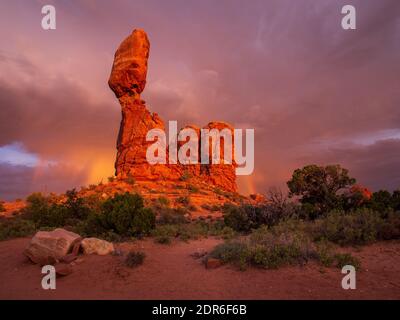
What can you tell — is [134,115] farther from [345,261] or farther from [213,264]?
[345,261]

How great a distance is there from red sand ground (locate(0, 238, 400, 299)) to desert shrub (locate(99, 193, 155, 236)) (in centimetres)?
340

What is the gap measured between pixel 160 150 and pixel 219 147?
25451 mm

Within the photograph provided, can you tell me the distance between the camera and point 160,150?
40.5 m

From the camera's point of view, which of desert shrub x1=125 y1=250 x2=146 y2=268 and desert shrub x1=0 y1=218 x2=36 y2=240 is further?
desert shrub x1=0 y1=218 x2=36 y2=240

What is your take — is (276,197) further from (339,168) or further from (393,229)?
(339,168)

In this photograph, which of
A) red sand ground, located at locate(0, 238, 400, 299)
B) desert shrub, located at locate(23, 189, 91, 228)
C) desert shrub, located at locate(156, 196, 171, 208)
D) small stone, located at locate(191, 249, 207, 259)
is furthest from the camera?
desert shrub, located at locate(156, 196, 171, 208)

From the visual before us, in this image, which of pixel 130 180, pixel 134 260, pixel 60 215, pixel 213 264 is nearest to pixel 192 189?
pixel 130 180

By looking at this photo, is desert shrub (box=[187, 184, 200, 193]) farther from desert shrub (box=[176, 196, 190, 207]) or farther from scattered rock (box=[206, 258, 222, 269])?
scattered rock (box=[206, 258, 222, 269])

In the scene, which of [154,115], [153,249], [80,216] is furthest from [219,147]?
[153,249]

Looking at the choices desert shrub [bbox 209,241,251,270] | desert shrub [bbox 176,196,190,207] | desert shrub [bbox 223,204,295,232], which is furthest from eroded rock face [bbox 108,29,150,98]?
desert shrub [bbox 209,241,251,270]

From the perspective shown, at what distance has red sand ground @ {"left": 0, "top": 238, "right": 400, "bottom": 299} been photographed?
6297 millimetres

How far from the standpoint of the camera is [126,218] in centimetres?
1264

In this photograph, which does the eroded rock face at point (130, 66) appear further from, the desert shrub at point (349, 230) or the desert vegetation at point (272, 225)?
the desert shrub at point (349, 230)

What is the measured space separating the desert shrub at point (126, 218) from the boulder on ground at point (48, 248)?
3.34 m
